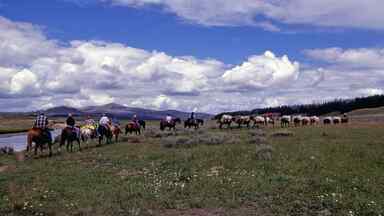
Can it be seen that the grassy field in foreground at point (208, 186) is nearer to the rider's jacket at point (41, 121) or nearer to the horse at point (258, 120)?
the rider's jacket at point (41, 121)

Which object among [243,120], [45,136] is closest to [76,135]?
[45,136]

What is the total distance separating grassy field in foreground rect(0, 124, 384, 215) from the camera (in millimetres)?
12086

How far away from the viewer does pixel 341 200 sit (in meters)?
12.4

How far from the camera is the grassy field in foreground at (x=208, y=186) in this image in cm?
1209

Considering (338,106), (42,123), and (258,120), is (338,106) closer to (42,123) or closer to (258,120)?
(258,120)

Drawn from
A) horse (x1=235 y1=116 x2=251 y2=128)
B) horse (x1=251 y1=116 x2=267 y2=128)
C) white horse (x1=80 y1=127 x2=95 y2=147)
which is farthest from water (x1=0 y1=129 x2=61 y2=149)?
horse (x1=251 y1=116 x2=267 y2=128)

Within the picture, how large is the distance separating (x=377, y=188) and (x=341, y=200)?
213 cm

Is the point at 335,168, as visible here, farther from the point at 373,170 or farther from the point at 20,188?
the point at 20,188

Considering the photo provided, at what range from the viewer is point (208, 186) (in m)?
14.6

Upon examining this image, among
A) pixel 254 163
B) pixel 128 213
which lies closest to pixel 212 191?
pixel 128 213

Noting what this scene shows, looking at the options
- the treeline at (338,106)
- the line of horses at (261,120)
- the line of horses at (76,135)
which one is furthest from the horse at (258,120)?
the treeline at (338,106)

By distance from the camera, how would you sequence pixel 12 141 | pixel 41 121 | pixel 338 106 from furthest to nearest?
pixel 338 106, pixel 12 141, pixel 41 121

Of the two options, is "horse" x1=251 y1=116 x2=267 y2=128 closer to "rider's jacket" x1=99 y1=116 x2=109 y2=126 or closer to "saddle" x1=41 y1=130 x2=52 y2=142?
"rider's jacket" x1=99 y1=116 x2=109 y2=126

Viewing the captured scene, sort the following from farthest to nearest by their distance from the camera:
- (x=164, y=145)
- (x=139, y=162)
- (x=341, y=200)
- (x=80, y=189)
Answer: (x=164, y=145)
(x=139, y=162)
(x=80, y=189)
(x=341, y=200)
